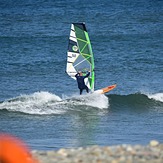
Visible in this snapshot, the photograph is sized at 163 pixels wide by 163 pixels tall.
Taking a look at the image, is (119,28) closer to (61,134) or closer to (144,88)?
(144,88)

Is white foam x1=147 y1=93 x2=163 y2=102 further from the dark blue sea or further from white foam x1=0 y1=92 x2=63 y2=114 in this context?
white foam x1=0 y1=92 x2=63 y2=114

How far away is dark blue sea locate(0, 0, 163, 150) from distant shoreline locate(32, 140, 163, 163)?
219 inches

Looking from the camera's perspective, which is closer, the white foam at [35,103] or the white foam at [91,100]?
the white foam at [35,103]

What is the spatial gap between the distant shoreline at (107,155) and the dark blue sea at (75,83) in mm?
5556

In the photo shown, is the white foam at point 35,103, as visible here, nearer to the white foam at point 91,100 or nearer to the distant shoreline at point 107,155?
the white foam at point 91,100

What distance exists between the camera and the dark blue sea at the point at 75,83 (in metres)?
18.9

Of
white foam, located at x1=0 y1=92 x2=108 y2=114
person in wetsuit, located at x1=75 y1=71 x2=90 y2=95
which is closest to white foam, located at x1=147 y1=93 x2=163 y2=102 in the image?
white foam, located at x1=0 y1=92 x2=108 y2=114

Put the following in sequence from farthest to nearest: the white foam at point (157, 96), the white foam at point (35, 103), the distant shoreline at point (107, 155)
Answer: the white foam at point (157, 96) < the white foam at point (35, 103) < the distant shoreline at point (107, 155)

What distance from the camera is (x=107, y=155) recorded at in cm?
1020

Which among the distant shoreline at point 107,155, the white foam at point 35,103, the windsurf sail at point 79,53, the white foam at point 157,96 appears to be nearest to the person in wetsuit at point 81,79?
the windsurf sail at point 79,53

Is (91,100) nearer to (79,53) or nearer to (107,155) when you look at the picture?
(79,53)

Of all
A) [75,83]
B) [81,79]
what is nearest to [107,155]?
[81,79]

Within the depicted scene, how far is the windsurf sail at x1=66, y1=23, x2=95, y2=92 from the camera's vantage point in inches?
870

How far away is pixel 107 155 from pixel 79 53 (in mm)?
12212
